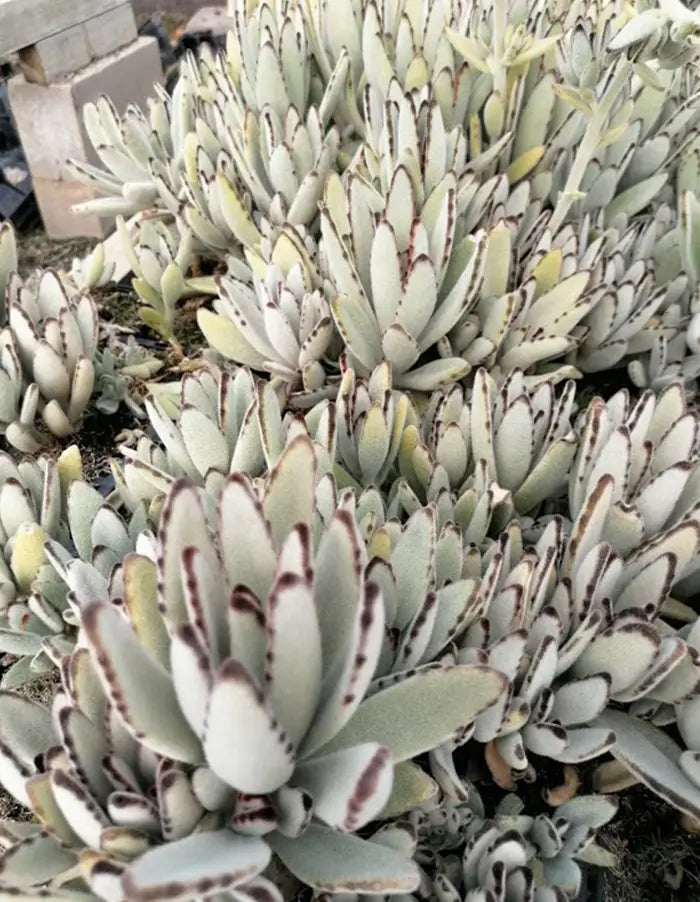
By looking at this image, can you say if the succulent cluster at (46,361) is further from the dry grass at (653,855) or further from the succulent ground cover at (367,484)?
the dry grass at (653,855)

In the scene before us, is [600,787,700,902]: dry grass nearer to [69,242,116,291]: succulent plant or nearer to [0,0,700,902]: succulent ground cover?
[0,0,700,902]: succulent ground cover

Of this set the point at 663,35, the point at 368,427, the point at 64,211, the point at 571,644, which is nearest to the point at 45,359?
the point at 368,427

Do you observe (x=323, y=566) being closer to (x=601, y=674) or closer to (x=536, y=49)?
(x=601, y=674)

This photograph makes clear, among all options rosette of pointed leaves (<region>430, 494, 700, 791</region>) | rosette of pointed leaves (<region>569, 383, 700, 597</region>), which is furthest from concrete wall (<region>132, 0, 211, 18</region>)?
rosette of pointed leaves (<region>430, 494, 700, 791</region>)

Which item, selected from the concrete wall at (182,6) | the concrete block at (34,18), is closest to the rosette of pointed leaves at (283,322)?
the concrete block at (34,18)

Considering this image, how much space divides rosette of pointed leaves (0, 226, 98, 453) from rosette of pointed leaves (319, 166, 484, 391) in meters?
0.37

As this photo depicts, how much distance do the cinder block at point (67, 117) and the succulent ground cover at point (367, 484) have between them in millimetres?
1288

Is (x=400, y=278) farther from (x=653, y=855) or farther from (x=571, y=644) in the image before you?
(x=653, y=855)

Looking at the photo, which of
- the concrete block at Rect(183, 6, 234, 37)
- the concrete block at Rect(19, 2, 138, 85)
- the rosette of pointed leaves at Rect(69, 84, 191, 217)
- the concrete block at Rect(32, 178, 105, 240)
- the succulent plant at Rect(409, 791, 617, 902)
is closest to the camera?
the succulent plant at Rect(409, 791, 617, 902)

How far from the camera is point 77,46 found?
2.81m

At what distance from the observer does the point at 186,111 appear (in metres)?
1.53

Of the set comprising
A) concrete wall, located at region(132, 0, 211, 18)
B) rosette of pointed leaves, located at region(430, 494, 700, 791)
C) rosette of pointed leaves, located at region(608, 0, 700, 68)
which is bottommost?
rosette of pointed leaves, located at region(430, 494, 700, 791)

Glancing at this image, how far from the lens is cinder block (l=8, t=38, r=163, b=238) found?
2770 millimetres

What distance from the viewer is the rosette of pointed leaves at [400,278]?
40.5 inches
